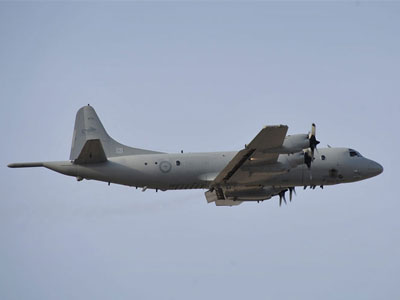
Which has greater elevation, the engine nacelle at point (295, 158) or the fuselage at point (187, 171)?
the engine nacelle at point (295, 158)

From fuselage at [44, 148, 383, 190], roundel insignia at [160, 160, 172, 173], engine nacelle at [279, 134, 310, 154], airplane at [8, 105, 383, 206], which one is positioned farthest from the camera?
roundel insignia at [160, 160, 172, 173]

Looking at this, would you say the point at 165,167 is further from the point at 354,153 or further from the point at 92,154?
the point at 354,153

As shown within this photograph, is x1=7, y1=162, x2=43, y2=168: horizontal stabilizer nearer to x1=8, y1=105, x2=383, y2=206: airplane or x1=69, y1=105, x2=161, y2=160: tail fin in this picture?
x1=8, y1=105, x2=383, y2=206: airplane

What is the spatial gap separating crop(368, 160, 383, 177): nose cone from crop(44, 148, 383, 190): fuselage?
1.71m

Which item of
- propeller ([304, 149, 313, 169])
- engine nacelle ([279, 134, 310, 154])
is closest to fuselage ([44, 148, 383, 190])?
propeller ([304, 149, 313, 169])

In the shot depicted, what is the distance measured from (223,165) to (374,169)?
9172 mm

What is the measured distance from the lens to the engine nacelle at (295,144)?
124 feet

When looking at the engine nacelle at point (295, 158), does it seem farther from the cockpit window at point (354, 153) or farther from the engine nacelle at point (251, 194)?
the cockpit window at point (354, 153)

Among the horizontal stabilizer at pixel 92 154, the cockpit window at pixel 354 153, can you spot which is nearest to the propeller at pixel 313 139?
the cockpit window at pixel 354 153

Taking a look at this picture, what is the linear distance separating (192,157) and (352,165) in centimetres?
932

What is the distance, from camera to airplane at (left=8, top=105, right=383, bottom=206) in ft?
126

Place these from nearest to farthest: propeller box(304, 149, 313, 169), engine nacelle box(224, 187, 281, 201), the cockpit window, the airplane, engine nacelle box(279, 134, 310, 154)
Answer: engine nacelle box(279, 134, 310, 154), the airplane, propeller box(304, 149, 313, 169), the cockpit window, engine nacelle box(224, 187, 281, 201)

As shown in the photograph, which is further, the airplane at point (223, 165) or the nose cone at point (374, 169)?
the nose cone at point (374, 169)

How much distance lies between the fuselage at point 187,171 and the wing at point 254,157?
0.47 metres
